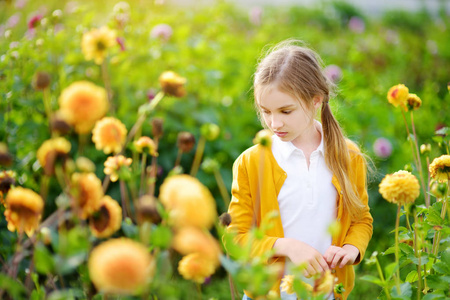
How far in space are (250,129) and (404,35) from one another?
16.3ft

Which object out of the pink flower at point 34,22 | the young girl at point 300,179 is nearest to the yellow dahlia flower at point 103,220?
the young girl at point 300,179

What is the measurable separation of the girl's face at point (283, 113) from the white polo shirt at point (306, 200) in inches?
3.8

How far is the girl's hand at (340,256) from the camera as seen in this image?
129cm

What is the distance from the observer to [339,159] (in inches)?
57.1

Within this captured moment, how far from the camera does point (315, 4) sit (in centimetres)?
816

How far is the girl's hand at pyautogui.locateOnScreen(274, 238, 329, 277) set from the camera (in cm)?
125

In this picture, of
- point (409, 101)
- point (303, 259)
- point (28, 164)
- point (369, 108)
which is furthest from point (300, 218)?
point (369, 108)

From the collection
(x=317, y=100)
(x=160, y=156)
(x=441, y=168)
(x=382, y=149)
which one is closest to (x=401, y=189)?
(x=441, y=168)

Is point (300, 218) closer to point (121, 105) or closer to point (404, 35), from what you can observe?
point (121, 105)

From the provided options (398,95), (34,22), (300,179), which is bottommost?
(300,179)

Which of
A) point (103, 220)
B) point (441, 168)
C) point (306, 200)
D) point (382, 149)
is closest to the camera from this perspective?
point (103, 220)

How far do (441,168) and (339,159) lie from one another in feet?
1.14

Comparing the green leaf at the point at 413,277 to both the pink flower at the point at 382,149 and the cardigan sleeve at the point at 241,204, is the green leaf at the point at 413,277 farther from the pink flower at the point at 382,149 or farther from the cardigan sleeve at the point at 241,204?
the pink flower at the point at 382,149

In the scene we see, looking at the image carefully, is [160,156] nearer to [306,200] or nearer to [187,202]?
[306,200]
